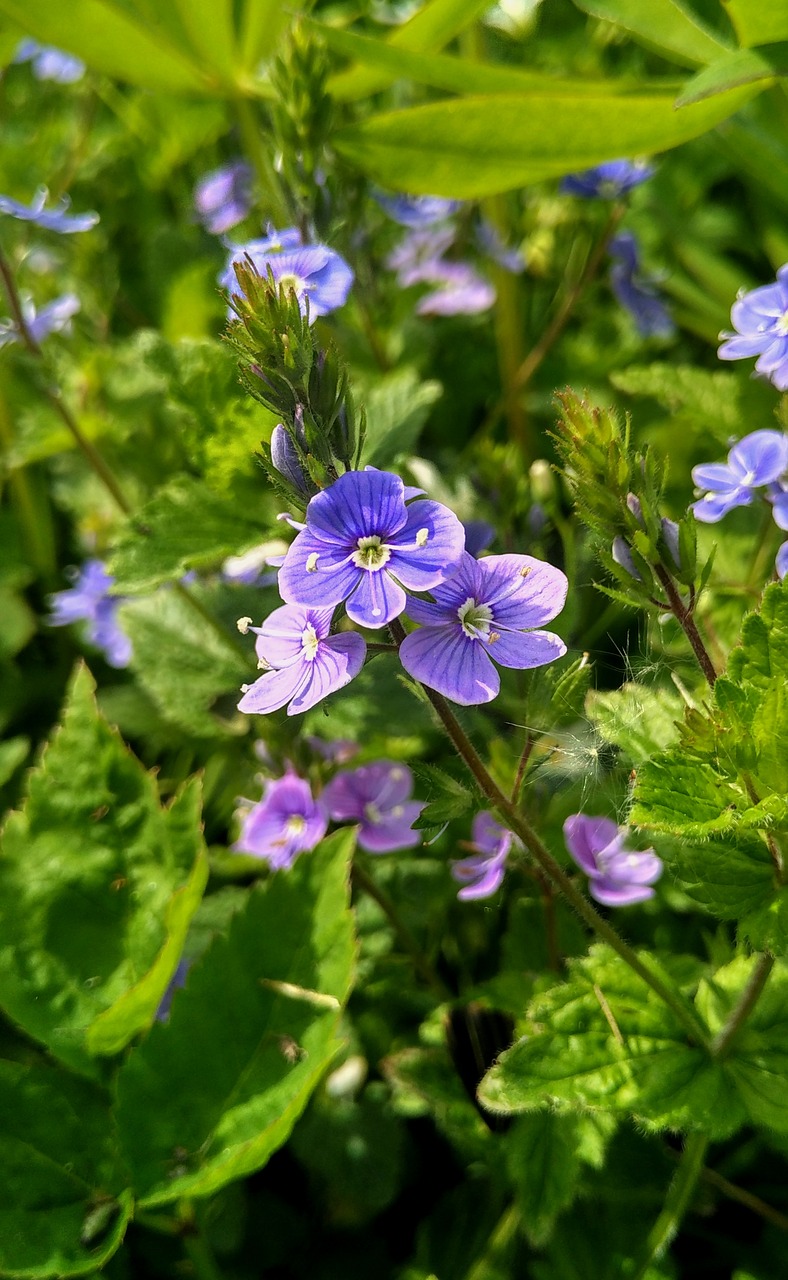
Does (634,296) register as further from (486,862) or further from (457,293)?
(486,862)

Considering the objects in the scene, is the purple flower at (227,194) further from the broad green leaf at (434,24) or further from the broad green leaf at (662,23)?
the broad green leaf at (662,23)

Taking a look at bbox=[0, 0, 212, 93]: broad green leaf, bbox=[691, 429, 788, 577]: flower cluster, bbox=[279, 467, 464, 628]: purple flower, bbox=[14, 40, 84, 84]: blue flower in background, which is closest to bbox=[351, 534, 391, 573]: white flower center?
bbox=[279, 467, 464, 628]: purple flower

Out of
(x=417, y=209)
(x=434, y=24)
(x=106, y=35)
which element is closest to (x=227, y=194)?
(x=417, y=209)

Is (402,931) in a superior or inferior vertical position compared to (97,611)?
inferior

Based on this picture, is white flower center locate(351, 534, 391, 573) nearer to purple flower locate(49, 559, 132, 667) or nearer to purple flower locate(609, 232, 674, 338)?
purple flower locate(49, 559, 132, 667)

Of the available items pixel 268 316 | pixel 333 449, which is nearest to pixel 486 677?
pixel 333 449

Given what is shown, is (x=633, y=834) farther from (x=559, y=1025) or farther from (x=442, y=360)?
(x=442, y=360)

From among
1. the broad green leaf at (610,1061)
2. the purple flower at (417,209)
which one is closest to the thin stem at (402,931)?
the broad green leaf at (610,1061)
